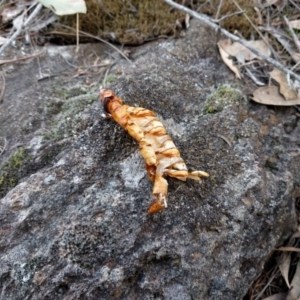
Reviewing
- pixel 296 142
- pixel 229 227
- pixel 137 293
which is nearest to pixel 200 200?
pixel 229 227

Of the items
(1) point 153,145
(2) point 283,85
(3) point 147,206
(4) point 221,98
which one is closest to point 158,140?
(1) point 153,145

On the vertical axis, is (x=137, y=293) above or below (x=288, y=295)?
above

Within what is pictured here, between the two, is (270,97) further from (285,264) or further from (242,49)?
(285,264)

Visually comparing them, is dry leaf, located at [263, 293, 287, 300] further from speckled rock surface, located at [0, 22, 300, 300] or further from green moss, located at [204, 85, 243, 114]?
green moss, located at [204, 85, 243, 114]

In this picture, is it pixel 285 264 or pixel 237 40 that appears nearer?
pixel 285 264

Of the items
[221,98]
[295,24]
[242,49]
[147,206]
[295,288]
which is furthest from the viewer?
[295,24]

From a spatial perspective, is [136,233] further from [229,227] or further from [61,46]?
[61,46]

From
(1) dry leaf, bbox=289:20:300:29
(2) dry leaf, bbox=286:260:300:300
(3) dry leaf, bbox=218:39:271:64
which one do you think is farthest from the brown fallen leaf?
(1) dry leaf, bbox=289:20:300:29
